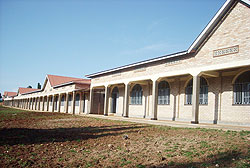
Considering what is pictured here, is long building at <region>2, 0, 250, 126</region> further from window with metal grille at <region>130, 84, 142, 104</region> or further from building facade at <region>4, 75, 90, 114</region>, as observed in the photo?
building facade at <region>4, 75, 90, 114</region>

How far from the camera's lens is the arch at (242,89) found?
12.2m

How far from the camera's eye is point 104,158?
6.16 metres

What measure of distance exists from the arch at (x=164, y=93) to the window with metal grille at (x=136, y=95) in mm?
2449

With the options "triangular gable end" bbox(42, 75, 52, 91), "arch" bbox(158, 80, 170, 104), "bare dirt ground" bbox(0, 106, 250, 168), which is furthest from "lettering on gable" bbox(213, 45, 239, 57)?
"triangular gable end" bbox(42, 75, 52, 91)

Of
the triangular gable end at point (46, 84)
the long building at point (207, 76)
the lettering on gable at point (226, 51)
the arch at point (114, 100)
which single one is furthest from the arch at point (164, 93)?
the triangular gable end at point (46, 84)

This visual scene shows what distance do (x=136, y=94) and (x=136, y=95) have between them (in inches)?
3.6

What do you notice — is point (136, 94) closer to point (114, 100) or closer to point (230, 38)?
point (114, 100)

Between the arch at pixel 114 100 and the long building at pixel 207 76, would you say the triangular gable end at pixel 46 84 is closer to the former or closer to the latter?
the arch at pixel 114 100

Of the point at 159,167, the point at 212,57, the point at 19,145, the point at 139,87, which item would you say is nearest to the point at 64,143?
the point at 19,145

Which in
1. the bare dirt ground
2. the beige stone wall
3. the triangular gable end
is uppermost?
the triangular gable end

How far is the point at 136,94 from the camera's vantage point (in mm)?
20172

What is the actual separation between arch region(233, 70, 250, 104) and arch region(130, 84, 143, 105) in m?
8.52

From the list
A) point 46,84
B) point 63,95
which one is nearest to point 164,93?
point 63,95

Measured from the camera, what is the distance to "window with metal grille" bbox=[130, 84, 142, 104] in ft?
64.6
